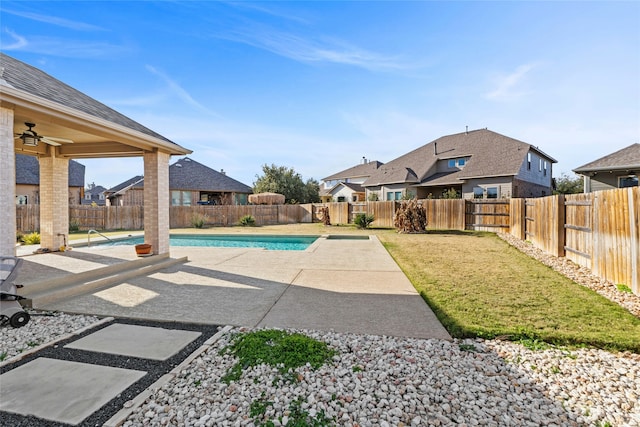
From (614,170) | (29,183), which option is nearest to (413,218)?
(614,170)

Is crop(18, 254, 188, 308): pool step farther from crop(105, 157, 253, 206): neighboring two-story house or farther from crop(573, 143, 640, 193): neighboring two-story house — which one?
crop(105, 157, 253, 206): neighboring two-story house

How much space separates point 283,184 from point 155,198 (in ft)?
78.7

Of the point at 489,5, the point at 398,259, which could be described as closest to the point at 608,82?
the point at 489,5

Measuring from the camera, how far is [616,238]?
213 inches

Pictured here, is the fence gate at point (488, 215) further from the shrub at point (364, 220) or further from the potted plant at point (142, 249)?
the potted plant at point (142, 249)

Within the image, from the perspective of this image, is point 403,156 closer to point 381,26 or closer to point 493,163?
point 493,163

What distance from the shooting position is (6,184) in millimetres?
4402

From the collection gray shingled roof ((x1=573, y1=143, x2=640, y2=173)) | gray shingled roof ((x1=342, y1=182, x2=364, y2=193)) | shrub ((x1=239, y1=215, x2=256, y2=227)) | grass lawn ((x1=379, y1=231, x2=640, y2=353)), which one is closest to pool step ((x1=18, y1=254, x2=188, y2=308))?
grass lawn ((x1=379, y1=231, x2=640, y2=353))

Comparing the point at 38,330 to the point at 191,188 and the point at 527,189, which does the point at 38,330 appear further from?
the point at 527,189

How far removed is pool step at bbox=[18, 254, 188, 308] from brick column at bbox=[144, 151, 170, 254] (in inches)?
20.6

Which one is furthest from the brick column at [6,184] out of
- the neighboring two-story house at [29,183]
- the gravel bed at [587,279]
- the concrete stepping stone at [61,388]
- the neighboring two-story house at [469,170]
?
the neighboring two-story house at [469,170]

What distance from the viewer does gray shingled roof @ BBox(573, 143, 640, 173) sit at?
13734 millimetres

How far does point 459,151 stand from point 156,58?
21.6m

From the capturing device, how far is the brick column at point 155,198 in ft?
24.9
